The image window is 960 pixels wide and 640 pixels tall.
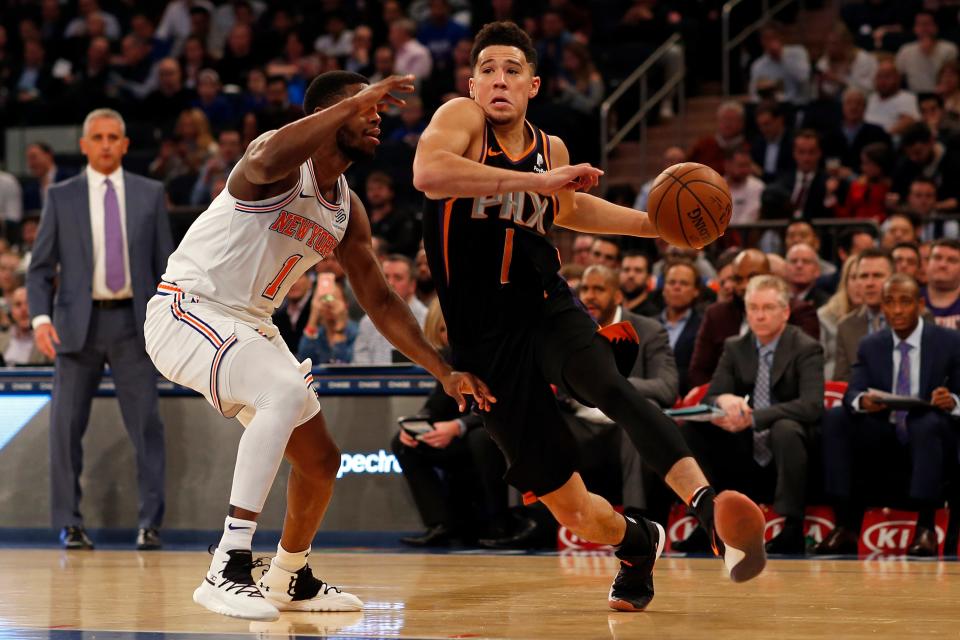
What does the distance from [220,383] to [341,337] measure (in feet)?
16.0

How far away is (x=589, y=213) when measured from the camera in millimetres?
5137

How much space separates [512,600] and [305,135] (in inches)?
80.5

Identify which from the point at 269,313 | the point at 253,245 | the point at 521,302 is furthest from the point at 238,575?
the point at 521,302

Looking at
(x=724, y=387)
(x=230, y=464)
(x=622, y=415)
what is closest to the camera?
(x=622, y=415)

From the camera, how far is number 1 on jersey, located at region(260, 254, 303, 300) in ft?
16.3

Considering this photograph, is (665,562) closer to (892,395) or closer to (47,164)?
(892,395)

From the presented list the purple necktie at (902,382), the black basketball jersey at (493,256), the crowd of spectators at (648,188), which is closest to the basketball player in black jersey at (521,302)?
the black basketball jersey at (493,256)

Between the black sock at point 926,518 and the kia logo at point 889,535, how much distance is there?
192 millimetres

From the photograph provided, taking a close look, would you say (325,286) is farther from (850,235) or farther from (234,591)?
(234,591)

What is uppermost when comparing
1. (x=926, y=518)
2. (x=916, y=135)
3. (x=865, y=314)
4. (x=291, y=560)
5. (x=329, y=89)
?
(x=916, y=135)

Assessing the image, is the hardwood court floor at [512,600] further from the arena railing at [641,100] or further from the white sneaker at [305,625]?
the arena railing at [641,100]

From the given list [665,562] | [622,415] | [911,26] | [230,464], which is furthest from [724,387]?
[911,26]

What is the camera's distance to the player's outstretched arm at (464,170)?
434cm

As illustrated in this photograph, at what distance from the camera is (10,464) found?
9211 millimetres
